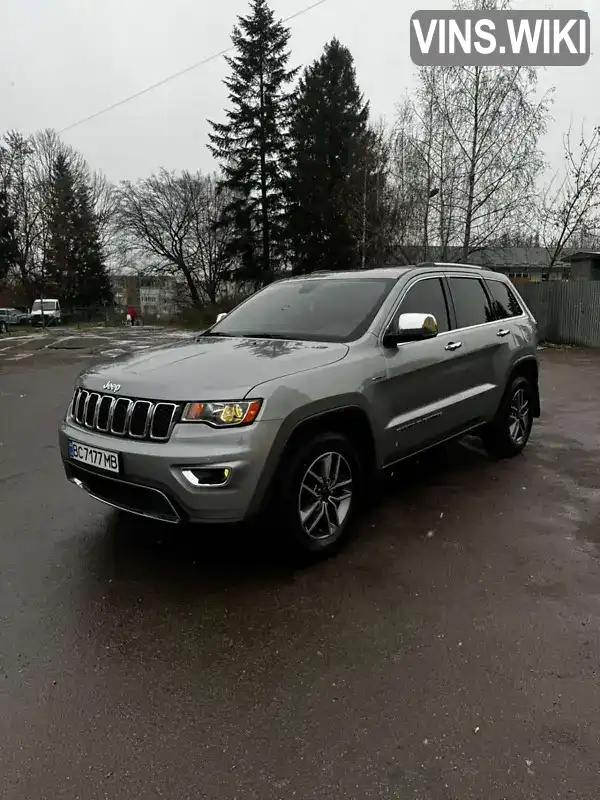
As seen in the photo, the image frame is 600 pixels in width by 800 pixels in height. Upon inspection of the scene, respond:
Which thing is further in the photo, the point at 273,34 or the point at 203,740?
the point at 273,34

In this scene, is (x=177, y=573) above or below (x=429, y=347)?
below

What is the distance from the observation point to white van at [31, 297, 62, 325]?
46.2m

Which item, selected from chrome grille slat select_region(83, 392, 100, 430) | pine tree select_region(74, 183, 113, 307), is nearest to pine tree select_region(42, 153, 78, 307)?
pine tree select_region(74, 183, 113, 307)

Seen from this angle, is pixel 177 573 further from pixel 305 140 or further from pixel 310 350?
pixel 305 140

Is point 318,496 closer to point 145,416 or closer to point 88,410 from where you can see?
point 145,416

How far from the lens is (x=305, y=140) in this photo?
33094 mm

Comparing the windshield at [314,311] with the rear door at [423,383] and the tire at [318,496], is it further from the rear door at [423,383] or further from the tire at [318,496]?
the tire at [318,496]

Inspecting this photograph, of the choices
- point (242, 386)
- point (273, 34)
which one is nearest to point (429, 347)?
point (242, 386)

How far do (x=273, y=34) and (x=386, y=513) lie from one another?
3615 cm

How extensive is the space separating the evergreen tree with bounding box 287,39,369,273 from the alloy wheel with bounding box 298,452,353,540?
93.6 feet

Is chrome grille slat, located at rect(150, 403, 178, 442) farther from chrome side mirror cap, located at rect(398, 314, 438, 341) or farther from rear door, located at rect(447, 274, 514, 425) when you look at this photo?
rear door, located at rect(447, 274, 514, 425)

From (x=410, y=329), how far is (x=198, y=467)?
1.75 meters

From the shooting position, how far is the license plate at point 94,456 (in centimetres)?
322

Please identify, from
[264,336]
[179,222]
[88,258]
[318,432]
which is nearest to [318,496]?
[318,432]
